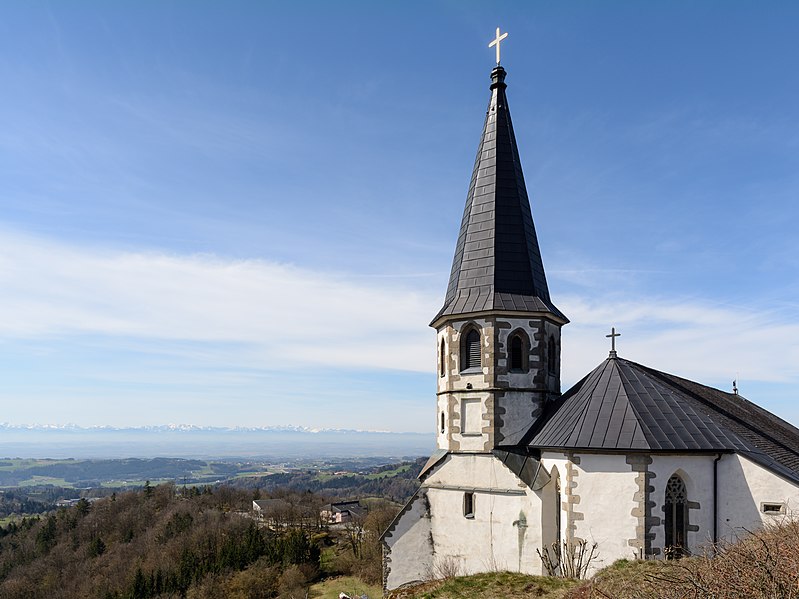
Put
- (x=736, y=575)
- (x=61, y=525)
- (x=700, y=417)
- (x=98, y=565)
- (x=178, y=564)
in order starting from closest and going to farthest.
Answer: (x=736, y=575)
(x=700, y=417)
(x=178, y=564)
(x=98, y=565)
(x=61, y=525)

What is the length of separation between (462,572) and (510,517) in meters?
2.65

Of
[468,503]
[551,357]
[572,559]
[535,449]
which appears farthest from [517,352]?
[572,559]

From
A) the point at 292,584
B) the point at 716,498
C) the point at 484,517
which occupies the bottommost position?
the point at 292,584

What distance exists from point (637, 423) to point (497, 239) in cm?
804

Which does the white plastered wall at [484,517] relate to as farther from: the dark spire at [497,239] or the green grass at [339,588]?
the green grass at [339,588]

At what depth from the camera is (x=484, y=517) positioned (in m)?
19.8

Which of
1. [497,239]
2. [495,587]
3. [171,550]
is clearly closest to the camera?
[495,587]

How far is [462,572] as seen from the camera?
787 inches

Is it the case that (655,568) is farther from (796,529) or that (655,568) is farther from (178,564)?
(178,564)

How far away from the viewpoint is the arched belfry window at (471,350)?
21.1m

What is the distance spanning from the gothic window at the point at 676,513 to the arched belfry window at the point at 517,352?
5.80 m

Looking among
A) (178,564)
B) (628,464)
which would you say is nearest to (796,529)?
(628,464)

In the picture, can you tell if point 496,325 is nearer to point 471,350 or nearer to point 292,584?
point 471,350

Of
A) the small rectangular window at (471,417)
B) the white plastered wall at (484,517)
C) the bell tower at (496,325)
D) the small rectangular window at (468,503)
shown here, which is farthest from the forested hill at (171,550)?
the bell tower at (496,325)
